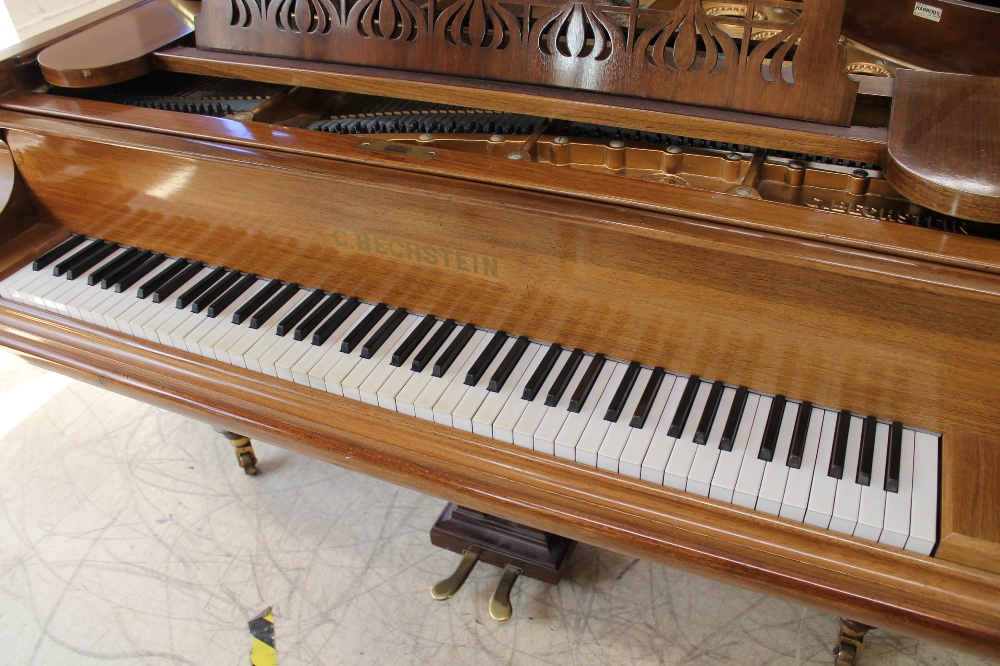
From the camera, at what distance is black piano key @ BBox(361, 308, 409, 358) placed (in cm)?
190

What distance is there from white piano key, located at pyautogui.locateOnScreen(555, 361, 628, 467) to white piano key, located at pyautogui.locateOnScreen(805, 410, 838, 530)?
0.43 metres

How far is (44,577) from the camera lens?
2508 mm

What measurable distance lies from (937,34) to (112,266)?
2766 mm

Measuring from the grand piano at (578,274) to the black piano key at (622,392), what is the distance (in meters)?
0.01

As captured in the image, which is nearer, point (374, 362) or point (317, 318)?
point (374, 362)

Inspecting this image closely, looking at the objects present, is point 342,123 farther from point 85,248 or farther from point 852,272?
point 852,272

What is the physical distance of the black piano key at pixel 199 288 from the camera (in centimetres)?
210

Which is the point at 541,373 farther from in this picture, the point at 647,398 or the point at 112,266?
the point at 112,266

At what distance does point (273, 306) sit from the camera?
2057 mm

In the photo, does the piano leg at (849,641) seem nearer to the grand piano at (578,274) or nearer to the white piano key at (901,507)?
the grand piano at (578,274)

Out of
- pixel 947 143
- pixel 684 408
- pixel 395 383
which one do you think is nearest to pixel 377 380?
pixel 395 383

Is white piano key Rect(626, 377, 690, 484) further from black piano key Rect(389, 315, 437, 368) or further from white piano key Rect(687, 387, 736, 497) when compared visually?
black piano key Rect(389, 315, 437, 368)

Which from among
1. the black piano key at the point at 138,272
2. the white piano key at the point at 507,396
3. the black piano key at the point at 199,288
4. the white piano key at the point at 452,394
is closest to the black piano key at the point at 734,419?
the white piano key at the point at 507,396

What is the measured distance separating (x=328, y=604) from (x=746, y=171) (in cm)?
179
